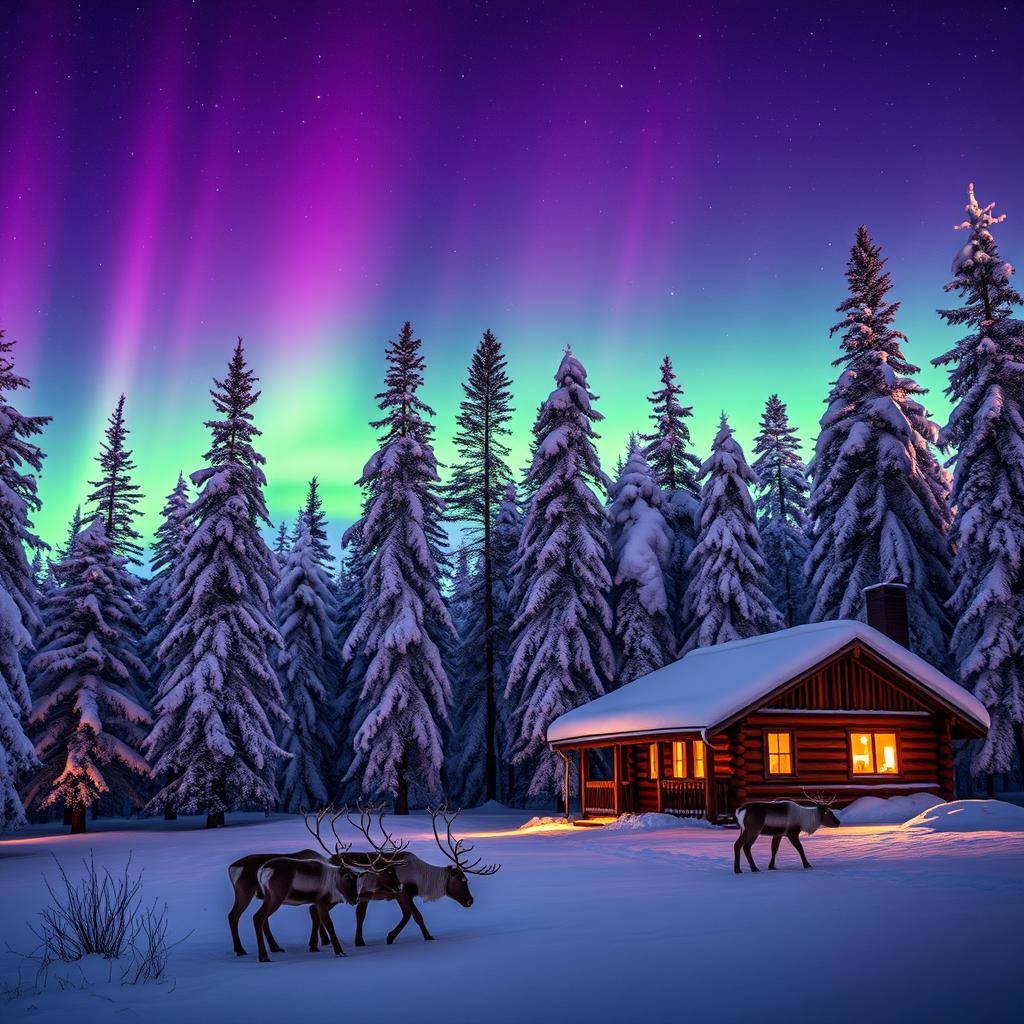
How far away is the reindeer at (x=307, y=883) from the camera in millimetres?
9625

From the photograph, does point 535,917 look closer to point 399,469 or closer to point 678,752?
point 678,752

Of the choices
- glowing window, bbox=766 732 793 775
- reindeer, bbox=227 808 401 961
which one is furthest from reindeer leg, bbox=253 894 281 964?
glowing window, bbox=766 732 793 775

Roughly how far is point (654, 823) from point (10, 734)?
16542 mm

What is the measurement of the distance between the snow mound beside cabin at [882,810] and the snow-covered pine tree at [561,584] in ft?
40.0

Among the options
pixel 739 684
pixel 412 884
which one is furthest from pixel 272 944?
pixel 739 684

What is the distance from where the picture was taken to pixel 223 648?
33.4 m

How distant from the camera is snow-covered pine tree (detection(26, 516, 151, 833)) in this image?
33.4 m

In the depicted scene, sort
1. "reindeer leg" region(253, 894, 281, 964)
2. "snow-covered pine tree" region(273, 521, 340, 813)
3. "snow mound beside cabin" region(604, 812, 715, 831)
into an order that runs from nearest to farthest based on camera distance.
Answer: "reindeer leg" region(253, 894, 281, 964), "snow mound beside cabin" region(604, 812, 715, 831), "snow-covered pine tree" region(273, 521, 340, 813)

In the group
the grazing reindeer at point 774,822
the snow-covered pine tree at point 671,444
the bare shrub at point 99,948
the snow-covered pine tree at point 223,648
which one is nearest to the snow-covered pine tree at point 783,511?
the snow-covered pine tree at point 671,444

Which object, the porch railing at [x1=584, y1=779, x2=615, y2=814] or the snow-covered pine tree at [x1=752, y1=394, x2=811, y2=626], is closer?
the porch railing at [x1=584, y1=779, x2=615, y2=814]

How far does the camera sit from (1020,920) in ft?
32.0

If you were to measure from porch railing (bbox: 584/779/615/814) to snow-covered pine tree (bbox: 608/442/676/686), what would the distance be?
677 cm

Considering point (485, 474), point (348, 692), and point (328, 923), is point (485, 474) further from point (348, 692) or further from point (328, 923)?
point (328, 923)

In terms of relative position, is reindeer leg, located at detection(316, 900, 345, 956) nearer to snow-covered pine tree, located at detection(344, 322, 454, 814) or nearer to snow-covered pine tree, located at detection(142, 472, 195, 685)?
snow-covered pine tree, located at detection(344, 322, 454, 814)
